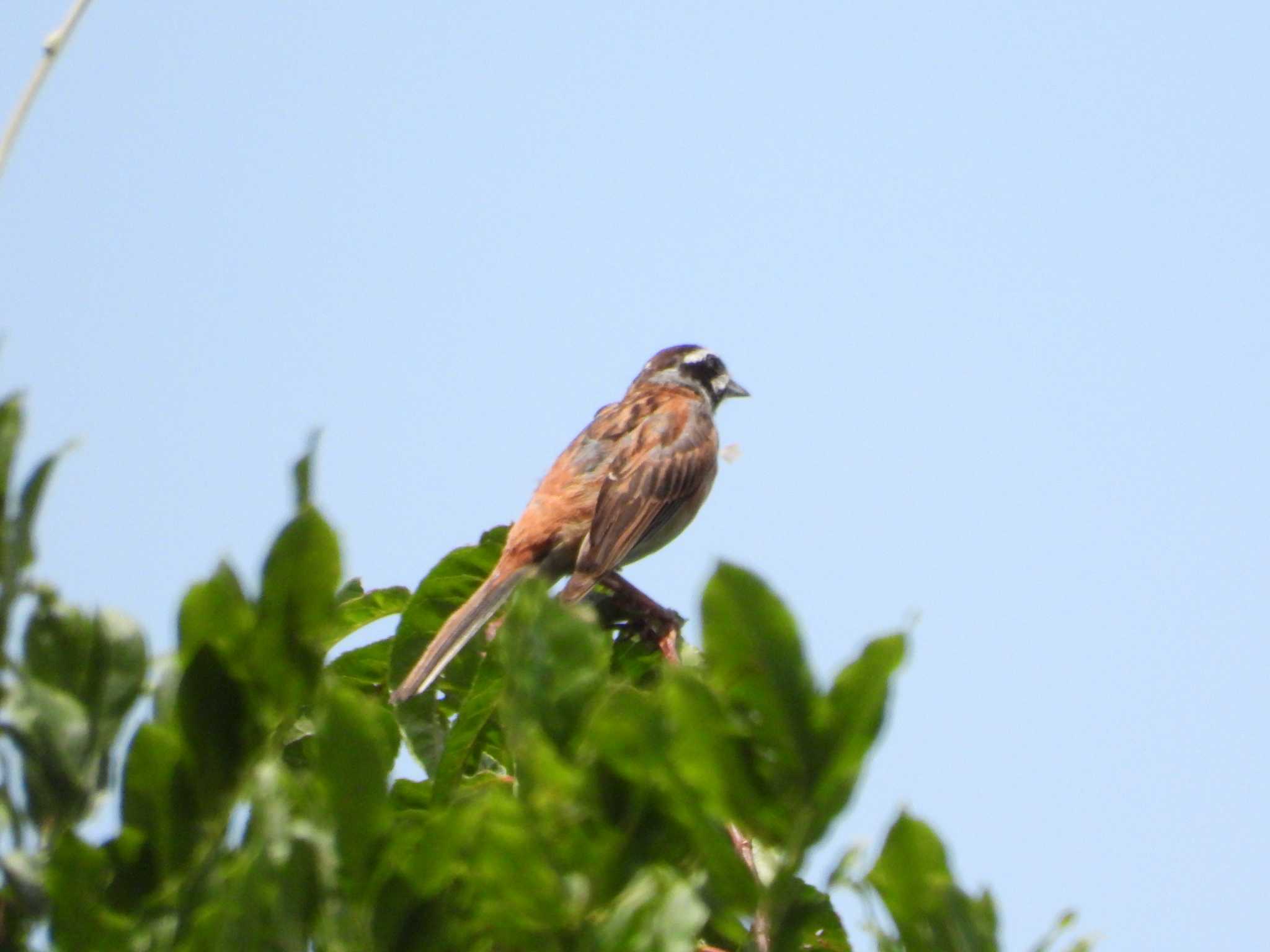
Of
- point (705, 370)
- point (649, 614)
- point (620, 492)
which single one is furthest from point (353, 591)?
point (705, 370)

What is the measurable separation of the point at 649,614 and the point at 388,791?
4.67m

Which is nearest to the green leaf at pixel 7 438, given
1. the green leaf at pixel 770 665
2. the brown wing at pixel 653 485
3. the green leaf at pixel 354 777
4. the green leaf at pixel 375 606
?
the green leaf at pixel 354 777

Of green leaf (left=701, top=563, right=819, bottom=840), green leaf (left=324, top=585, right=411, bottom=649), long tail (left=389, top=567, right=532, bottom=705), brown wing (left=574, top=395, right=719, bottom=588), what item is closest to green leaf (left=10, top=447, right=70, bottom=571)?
green leaf (left=701, top=563, right=819, bottom=840)

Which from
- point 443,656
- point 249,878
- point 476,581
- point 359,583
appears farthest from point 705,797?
point 476,581

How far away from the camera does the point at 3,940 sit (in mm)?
Answer: 1545

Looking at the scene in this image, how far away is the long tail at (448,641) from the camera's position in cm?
373

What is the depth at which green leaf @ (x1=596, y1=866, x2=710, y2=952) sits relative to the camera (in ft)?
4.64

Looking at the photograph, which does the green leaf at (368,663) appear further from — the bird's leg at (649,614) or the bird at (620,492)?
the bird at (620,492)

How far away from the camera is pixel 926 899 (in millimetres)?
1642

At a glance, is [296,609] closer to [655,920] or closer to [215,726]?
[215,726]

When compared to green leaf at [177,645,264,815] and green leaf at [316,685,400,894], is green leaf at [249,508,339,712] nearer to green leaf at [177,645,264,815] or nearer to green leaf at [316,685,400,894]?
Result: green leaf at [177,645,264,815]

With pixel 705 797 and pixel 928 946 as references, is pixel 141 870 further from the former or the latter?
pixel 928 946

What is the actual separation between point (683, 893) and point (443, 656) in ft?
8.10

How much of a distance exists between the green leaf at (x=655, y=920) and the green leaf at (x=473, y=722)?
69.1 inches
